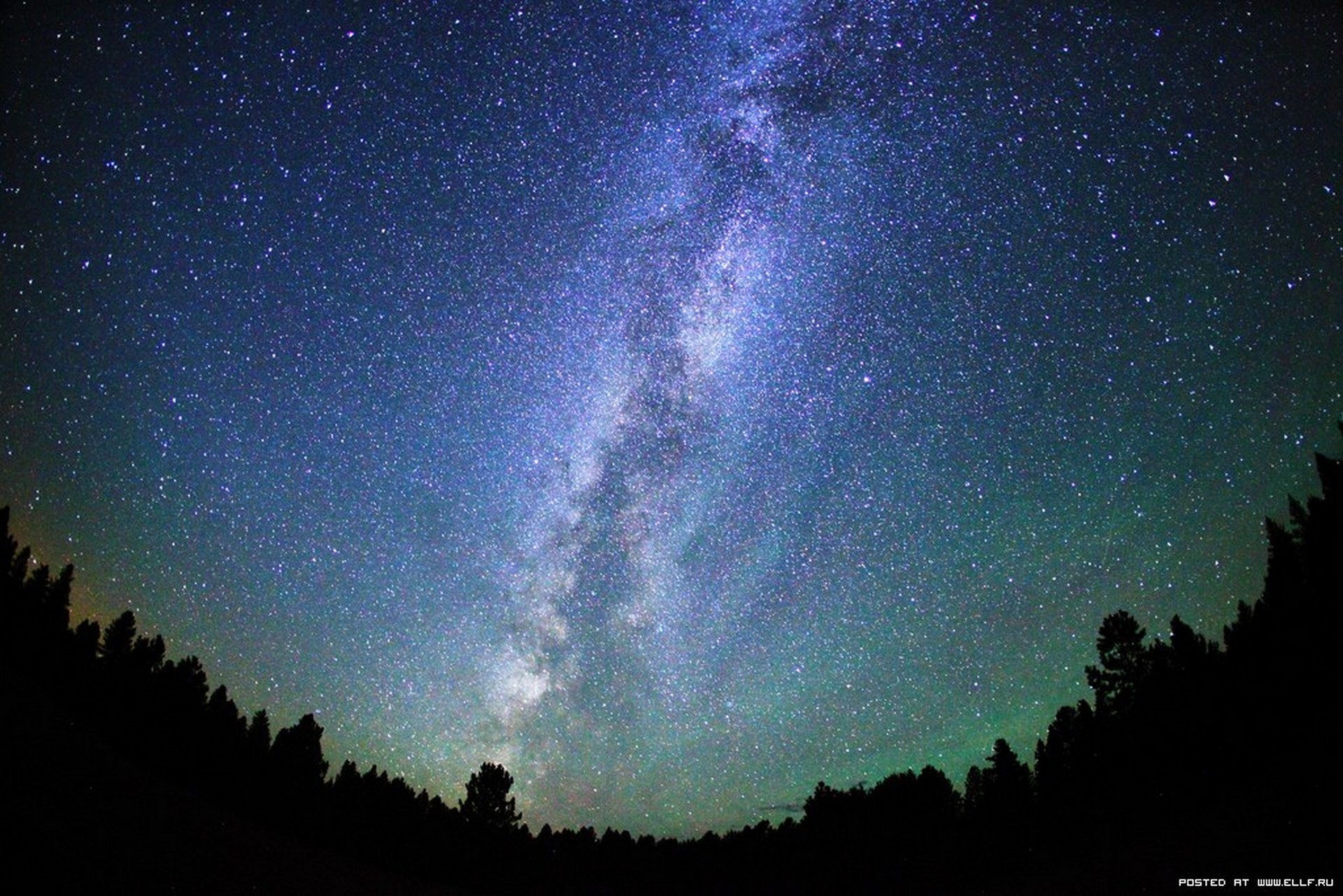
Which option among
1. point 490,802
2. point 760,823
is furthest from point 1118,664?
point 490,802

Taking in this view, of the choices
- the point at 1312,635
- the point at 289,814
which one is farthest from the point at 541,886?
the point at 1312,635

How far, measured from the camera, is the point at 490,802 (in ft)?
210

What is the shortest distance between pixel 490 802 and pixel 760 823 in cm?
2930

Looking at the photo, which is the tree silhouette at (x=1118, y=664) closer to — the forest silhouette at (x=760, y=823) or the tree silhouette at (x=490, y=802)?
the forest silhouette at (x=760, y=823)

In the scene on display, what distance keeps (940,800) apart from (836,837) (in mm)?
11907

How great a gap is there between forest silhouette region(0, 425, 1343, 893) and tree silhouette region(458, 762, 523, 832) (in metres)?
0.21

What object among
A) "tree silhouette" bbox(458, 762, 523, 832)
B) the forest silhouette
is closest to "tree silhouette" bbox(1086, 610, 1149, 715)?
the forest silhouette

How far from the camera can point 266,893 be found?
17.2 meters

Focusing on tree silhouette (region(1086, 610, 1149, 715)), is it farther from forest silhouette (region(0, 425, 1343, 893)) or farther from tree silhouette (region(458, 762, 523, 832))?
tree silhouette (region(458, 762, 523, 832))

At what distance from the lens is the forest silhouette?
14.8m

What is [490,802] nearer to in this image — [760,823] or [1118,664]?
[760,823]

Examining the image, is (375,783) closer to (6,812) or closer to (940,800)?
(6,812)

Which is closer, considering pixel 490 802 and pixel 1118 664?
pixel 1118 664

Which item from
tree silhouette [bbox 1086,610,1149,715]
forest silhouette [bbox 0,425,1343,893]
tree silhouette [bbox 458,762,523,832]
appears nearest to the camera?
forest silhouette [bbox 0,425,1343,893]
